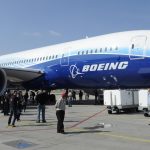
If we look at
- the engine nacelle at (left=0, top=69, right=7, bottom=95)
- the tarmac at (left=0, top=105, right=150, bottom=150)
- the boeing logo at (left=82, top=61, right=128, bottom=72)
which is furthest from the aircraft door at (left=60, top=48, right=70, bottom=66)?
the tarmac at (left=0, top=105, right=150, bottom=150)

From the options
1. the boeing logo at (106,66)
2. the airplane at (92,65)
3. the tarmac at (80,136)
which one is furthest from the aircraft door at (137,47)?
the tarmac at (80,136)

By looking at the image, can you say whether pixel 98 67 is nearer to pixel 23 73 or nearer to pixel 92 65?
pixel 92 65

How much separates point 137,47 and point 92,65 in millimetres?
3745

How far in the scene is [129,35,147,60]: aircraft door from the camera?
1967 centimetres

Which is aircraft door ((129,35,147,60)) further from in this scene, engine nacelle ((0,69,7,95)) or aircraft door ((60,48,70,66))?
engine nacelle ((0,69,7,95))

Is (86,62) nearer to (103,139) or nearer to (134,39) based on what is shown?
(134,39)

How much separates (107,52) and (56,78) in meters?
5.94

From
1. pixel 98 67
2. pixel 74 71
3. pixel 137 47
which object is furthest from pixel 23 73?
pixel 137 47

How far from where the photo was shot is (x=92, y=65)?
74.5ft

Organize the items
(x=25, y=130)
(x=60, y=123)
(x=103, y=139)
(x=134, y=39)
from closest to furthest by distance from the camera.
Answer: (x=103, y=139), (x=60, y=123), (x=25, y=130), (x=134, y=39)

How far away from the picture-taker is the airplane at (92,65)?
65.6 ft

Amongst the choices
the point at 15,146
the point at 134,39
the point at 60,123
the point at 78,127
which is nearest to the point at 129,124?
the point at 78,127

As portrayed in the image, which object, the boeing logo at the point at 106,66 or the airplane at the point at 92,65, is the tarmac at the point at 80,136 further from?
the boeing logo at the point at 106,66

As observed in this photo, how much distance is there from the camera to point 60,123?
41.9 ft
